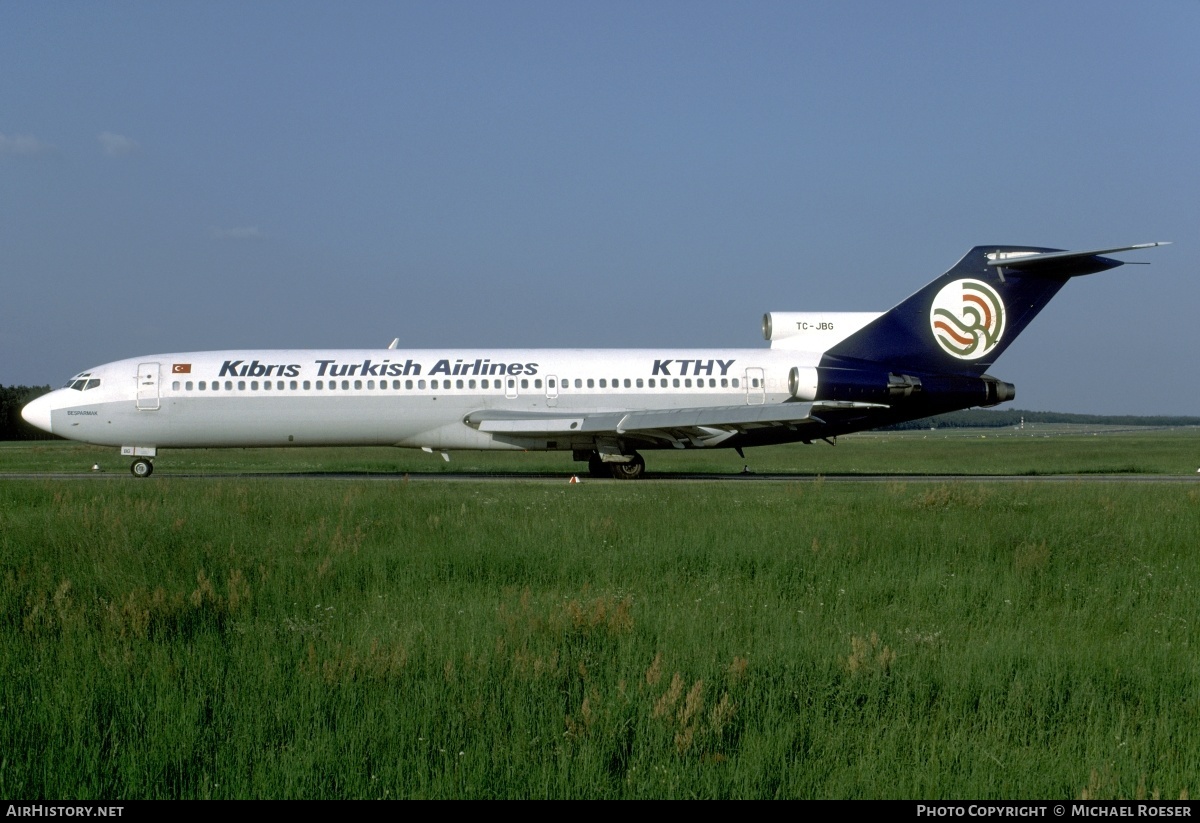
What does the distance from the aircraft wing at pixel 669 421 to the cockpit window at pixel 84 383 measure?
32.2 feet

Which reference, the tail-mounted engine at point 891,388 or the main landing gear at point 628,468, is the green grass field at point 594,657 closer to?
the main landing gear at point 628,468

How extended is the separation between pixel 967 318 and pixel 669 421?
8.85 metres

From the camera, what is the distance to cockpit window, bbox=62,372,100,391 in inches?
1073

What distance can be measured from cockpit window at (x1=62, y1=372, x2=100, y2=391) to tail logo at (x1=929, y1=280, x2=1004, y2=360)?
22.0 meters

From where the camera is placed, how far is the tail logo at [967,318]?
91.1 feet

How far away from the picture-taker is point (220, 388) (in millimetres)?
26766

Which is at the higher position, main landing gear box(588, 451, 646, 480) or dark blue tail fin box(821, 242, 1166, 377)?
dark blue tail fin box(821, 242, 1166, 377)

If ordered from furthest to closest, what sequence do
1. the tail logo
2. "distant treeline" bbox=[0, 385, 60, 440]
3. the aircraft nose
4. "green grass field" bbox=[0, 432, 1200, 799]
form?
"distant treeline" bbox=[0, 385, 60, 440], the tail logo, the aircraft nose, "green grass field" bbox=[0, 432, 1200, 799]

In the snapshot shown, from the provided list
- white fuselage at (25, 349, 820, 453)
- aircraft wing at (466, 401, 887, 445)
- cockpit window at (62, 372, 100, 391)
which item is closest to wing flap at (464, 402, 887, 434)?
aircraft wing at (466, 401, 887, 445)

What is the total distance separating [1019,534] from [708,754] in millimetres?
8042

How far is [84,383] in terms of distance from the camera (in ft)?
89.7

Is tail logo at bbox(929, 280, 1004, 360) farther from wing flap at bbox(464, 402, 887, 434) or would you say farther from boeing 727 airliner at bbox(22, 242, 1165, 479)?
→ wing flap at bbox(464, 402, 887, 434)

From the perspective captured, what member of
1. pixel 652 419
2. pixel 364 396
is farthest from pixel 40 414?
pixel 652 419

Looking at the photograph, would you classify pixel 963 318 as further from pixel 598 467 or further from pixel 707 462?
pixel 707 462
